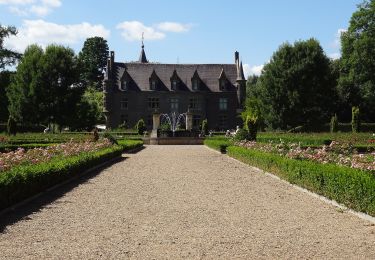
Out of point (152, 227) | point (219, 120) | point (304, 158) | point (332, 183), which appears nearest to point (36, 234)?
point (152, 227)

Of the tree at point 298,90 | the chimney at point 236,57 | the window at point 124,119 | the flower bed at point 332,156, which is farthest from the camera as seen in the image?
the chimney at point 236,57

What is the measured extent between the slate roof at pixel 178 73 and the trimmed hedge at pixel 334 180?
46.7 meters

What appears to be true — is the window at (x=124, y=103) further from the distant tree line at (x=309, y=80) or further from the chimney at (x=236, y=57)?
the distant tree line at (x=309, y=80)

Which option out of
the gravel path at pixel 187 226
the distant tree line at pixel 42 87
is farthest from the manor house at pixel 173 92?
the gravel path at pixel 187 226

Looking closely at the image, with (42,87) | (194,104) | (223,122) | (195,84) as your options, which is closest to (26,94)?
(42,87)

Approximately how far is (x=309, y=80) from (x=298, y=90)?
157 cm

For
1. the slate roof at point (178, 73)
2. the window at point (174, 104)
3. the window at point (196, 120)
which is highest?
the slate roof at point (178, 73)

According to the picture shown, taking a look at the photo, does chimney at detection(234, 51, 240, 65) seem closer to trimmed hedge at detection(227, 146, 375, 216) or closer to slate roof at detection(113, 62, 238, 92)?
slate roof at detection(113, 62, 238, 92)

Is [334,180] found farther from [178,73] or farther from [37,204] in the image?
[178,73]

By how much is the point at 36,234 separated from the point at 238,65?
187ft

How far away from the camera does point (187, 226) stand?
7941 mm

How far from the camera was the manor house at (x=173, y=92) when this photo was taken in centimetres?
6041

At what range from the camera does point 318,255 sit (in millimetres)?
6141

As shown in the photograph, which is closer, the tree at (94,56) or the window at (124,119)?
the window at (124,119)
